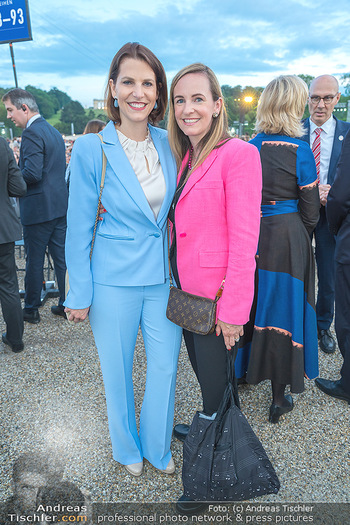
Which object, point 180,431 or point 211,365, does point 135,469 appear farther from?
point 211,365

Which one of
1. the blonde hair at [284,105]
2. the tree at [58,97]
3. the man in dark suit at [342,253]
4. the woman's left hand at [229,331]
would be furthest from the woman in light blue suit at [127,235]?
the tree at [58,97]

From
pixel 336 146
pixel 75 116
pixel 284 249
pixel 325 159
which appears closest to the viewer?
pixel 284 249

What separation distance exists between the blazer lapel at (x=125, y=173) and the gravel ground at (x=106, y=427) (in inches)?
62.3

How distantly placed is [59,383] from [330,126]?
3.49 meters

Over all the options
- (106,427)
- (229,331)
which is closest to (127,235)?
(229,331)

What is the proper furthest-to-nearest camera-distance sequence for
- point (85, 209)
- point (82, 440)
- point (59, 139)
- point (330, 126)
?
point (59, 139) < point (330, 126) < point (82, 440) < point (85, 209)

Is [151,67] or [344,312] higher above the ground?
[151,67]

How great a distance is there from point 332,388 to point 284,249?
1344mm

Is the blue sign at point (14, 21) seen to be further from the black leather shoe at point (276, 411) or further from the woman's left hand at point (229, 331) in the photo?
the black leather shoe at point (276, 411)

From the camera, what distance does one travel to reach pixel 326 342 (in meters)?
3.70

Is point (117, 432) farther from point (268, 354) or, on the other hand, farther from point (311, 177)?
point (311, 177)

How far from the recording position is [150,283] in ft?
6.21

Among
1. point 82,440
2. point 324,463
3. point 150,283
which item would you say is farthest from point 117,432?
point 324,463

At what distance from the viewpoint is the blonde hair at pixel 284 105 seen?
2.29 meters
